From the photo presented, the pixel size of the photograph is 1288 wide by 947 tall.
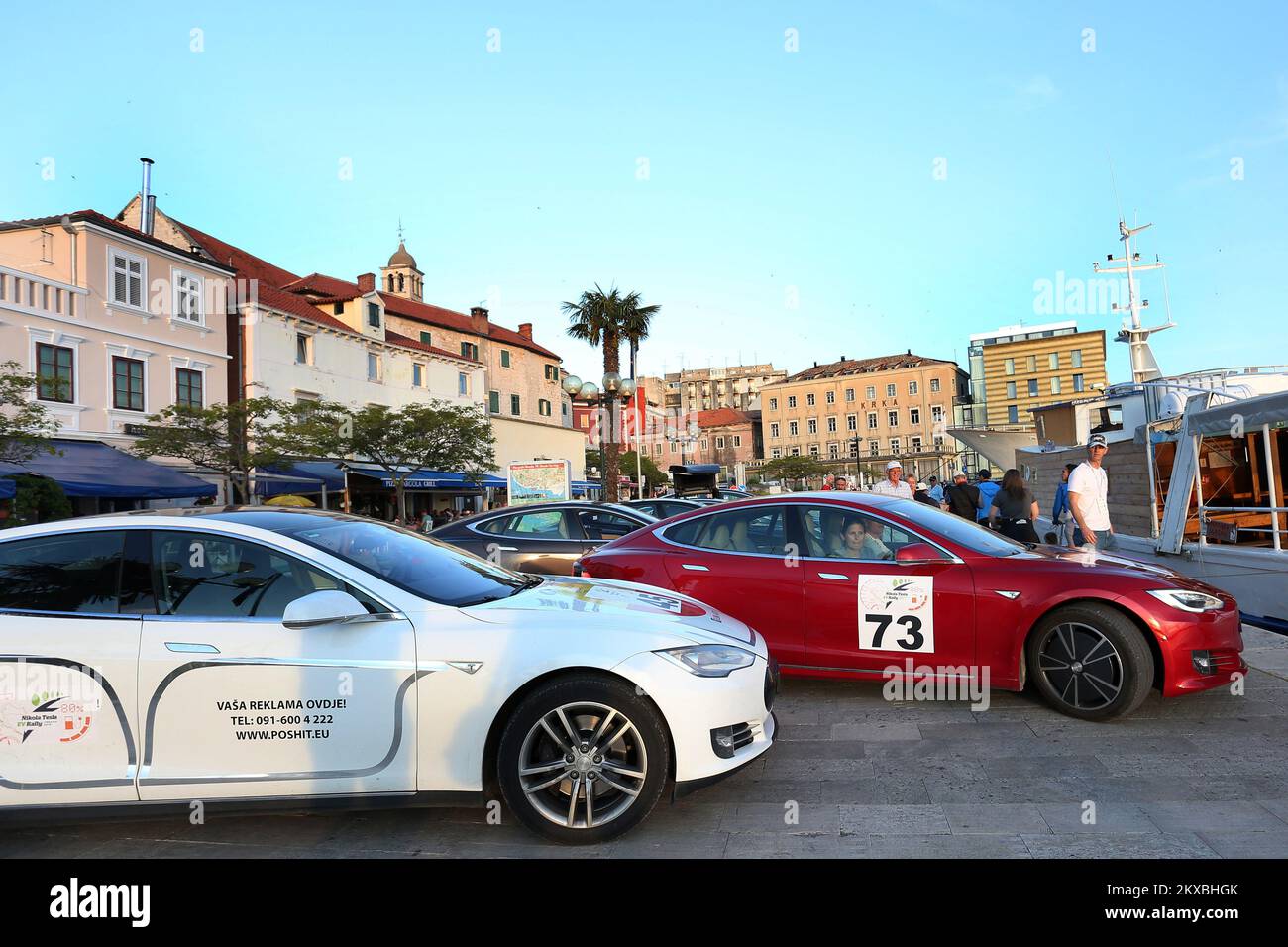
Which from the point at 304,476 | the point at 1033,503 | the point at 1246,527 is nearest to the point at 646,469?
the point at 304,476

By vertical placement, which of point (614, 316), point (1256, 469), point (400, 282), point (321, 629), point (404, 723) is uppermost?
point (400, 282)

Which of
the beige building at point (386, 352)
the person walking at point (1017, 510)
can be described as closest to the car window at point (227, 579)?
the person walking at point (1017, 510)

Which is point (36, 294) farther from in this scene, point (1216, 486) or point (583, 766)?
point (1216, 486)

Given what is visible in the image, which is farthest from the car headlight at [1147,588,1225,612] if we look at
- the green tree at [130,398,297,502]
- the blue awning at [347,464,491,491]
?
the blue awning at [347,464,491,491]

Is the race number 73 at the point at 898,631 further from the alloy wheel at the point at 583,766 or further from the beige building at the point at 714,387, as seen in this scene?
the beige building at the point at 714,387

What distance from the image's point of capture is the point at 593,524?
9.84 meters

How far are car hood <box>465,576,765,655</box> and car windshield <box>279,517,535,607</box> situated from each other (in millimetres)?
150

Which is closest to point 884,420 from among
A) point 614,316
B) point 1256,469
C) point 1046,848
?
point 614,316

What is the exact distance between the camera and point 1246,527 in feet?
30.1

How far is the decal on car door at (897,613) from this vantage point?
551cm

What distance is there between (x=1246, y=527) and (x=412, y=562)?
9.21m
